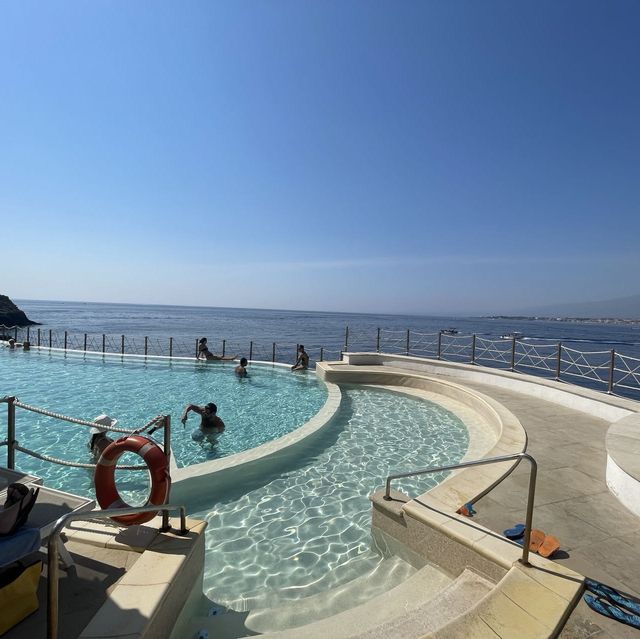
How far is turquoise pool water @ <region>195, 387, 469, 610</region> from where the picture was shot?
11.8ft

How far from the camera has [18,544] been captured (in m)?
2.21

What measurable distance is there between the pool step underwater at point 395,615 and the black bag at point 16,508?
142cm

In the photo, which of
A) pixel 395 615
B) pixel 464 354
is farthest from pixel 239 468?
pixel 464 354

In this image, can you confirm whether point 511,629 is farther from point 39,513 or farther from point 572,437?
point 572,437

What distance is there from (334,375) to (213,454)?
5343 millimetres

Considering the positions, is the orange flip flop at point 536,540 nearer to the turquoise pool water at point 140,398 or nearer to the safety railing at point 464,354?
the safety railing at point 464,354

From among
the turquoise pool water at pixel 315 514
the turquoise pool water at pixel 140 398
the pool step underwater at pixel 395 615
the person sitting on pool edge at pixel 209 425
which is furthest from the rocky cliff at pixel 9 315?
the pool step underwater at pixel 395 615

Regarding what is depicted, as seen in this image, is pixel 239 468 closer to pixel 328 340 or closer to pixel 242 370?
pixel 242 370

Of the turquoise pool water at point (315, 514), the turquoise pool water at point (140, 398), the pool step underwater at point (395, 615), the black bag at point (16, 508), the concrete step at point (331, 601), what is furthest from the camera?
the turquoise pool water at point (140, 398)

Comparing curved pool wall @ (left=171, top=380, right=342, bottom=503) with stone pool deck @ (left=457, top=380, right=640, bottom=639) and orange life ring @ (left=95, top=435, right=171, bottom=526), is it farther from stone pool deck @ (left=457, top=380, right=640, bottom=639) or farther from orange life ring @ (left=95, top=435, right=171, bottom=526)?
stone pool deck @ (left=457, top=380, right=640, bottom=639)

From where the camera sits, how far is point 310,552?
3.99 m

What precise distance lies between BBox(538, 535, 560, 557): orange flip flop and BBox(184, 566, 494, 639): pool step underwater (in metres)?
0.53

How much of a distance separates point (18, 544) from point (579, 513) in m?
4.68

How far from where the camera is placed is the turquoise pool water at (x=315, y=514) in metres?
3.61
